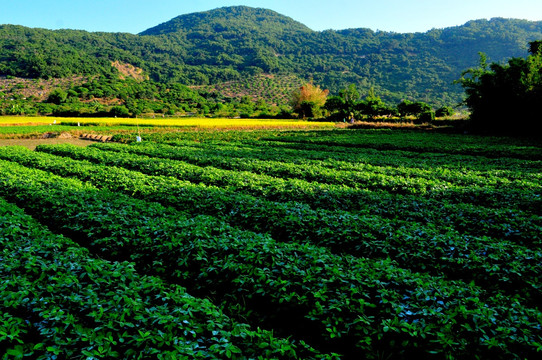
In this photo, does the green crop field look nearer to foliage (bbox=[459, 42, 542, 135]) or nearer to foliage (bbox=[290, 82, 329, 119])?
foliage (bbox=[459, 42, 542, 135])

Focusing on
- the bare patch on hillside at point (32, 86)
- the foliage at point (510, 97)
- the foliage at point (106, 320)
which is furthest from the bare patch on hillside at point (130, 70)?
the foliage at point (106, 320)

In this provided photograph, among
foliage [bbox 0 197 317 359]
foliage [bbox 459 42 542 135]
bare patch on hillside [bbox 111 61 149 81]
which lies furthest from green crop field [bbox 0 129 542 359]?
bare patch on hillside [bbox 111 61 149 81]

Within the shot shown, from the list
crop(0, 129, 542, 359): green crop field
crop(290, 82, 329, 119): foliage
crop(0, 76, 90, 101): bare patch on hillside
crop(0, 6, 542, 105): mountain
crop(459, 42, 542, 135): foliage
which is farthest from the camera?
crop(0, 6, 542, 105): mountain

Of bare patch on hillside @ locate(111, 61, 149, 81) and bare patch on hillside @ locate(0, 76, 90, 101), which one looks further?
bare patch on hillside @ locate(111, 61, 149, 81)

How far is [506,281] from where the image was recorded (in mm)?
6004

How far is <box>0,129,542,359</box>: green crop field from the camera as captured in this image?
4004 mm

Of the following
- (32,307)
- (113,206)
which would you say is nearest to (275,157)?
(113,206)

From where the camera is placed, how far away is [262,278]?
5.47 m

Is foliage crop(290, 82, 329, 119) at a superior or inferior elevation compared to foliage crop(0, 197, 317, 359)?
superior

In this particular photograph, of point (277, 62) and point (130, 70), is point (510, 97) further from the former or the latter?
point (277, 62)

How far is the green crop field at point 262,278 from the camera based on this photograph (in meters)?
4.00

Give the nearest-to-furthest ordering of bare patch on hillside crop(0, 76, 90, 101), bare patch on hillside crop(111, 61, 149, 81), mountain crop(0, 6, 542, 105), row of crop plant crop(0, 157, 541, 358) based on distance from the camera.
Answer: row of crop plant crop(0, 157, 541, 358) < bare patch on hillside crop(0, 76, 90, 101) < mountain crop(0, 6, 542, 105) < bare patch on hillside crop(111, 61, 149, 81)

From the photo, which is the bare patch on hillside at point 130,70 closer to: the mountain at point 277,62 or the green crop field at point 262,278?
the mountain at point 277,62

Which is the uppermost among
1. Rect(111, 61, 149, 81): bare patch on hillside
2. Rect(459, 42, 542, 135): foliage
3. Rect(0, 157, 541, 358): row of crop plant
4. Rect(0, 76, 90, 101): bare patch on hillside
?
Rect(111, 61, 149, 81): bare patch on hillside
